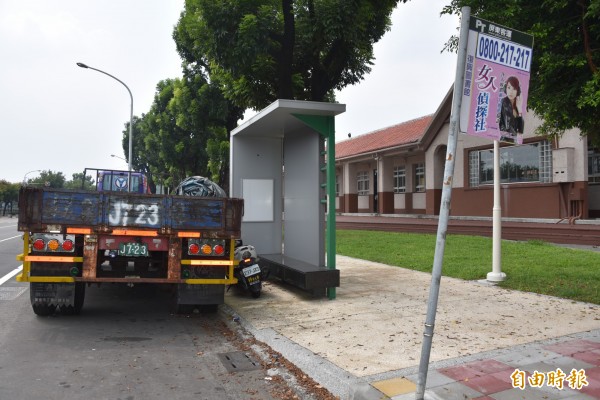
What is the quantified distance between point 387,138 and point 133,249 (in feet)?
74.9

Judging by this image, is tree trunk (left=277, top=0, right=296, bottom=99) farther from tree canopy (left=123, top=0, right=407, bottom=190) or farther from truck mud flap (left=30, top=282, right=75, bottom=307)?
truck mud flap (left=30, top=282, right=75, bottom=307)

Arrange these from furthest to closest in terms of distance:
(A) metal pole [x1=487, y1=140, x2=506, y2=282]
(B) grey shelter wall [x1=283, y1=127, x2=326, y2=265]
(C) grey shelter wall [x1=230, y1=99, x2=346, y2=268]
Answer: (A) metal pole [x1=487, y1=140, x2=506, y2=282]
(B) grey shelter wall [x1=283, y1=127, x2=326, y2=265]
(C) grey shelter wall [x1=230, y1=99, x2=346, y2=268]

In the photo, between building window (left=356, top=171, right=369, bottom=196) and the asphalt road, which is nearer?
the asphalt road

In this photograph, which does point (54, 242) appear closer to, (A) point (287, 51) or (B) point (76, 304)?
(B) point (76, 304)

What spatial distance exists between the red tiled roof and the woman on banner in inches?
772

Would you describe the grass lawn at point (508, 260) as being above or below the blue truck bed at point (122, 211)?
below

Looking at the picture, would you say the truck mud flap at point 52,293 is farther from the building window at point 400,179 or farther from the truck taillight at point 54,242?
the building window at point 400,179

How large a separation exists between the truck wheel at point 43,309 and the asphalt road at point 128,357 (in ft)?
0.28

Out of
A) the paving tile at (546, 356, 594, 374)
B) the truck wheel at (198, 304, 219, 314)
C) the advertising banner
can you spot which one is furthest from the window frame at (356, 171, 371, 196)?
the advertising banner

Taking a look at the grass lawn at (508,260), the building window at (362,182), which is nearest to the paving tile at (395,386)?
the grass lawn at (508,260)

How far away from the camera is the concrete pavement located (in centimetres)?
403

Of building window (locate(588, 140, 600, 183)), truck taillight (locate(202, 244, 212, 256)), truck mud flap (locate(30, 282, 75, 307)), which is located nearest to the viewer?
truck mud flap (locate(30, 282, 75, 307))

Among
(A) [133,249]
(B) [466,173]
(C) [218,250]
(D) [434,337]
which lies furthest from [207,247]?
(B) [466,173]

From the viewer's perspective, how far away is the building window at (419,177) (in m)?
25.7
